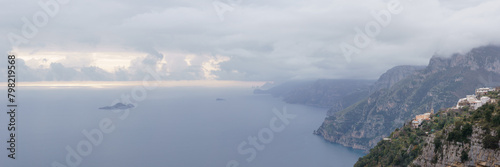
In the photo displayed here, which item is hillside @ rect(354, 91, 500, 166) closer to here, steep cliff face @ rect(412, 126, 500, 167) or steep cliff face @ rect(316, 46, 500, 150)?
steep cliff face @ rect(412, 126, 500, 167)

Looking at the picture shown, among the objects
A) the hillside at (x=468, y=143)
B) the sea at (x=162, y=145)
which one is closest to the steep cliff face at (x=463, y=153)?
the hillside at (x=468, y=143)

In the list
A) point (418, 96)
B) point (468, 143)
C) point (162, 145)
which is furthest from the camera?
point (418, 96)

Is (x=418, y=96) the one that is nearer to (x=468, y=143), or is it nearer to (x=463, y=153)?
(x=468, y=143)

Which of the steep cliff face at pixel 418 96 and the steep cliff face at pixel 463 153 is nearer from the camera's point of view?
the steep cliff face at pixel 463 153

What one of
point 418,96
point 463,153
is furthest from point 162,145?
point 418,96

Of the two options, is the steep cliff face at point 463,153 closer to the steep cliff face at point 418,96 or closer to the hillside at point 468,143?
the hillside at point 468,143

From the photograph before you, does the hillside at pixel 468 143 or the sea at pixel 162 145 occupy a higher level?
the hillside at pixel 468 143
